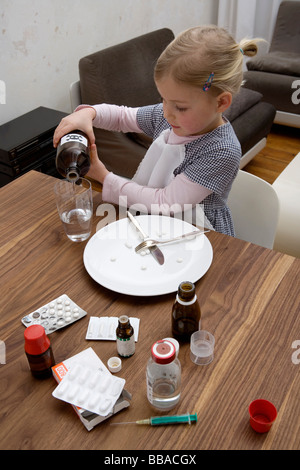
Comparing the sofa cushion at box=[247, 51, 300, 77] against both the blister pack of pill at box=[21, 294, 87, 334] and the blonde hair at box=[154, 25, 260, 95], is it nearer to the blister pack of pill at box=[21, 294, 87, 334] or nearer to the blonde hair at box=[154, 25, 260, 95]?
the blonde hair at box=[154, 25, 260, 95]

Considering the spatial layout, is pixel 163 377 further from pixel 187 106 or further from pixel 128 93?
pixel 128 93

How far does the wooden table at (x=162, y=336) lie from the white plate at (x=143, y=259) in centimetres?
3

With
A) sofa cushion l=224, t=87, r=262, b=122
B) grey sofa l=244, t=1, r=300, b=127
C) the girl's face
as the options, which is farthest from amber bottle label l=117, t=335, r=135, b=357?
grey sofa l=244, t=1, r=300, b=127

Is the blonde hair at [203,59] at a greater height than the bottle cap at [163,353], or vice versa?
the blonde hair at [203,59]

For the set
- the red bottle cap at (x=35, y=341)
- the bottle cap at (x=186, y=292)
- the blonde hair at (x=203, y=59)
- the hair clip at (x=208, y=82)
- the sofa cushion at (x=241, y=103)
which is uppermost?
the blonde hair at (x=203, y=59)

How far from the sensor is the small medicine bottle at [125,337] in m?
0.80

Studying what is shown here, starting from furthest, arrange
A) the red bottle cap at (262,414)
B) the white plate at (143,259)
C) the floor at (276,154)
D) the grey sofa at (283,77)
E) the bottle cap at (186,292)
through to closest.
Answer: the grey sofa at (283,77)
the floor at (276,154)
the white plate at (143,259)
the bottle cap at (186,292)
the red bottle cap at (262,414)

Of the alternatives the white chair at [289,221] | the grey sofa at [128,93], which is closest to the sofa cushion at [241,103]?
the grey sofa at [128,93]

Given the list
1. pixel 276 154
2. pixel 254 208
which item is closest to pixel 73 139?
pixel 254 208

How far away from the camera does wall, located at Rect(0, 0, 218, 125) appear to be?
2291 millimetres

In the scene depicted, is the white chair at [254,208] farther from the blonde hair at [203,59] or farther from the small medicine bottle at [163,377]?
the small medicine bottle at [163,377]

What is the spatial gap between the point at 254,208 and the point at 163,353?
30.0 inches

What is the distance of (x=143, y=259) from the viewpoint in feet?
3.44
